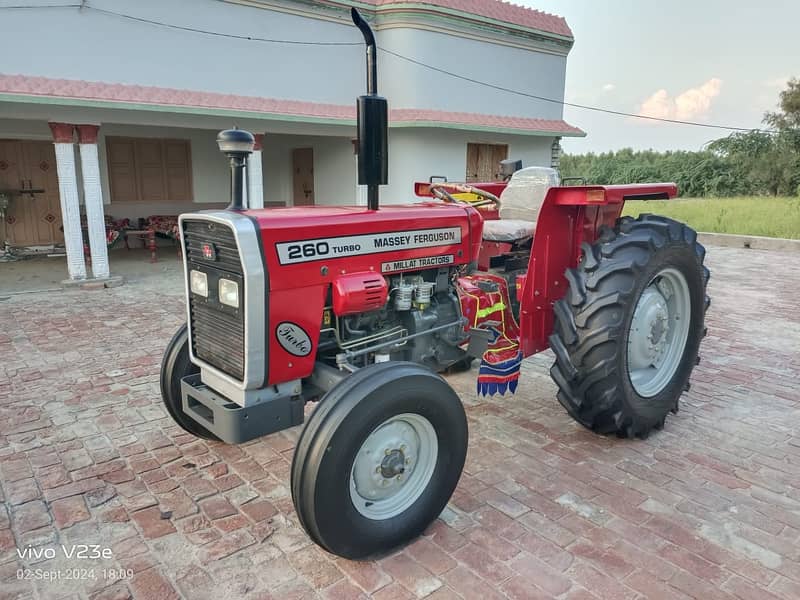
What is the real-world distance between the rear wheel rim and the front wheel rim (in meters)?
1.52

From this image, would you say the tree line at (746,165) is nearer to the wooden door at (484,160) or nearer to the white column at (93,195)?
the wooden door at (484,160)

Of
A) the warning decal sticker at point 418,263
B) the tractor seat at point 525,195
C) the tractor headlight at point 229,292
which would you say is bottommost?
the tractor headlight at point 229,292

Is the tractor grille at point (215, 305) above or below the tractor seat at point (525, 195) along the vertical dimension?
below

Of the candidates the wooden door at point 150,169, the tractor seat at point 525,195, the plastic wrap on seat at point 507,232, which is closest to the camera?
the plastic wrap on seat at point 507,232

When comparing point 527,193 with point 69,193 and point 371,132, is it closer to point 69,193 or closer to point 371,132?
point 371,132

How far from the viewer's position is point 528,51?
1239 centimetres

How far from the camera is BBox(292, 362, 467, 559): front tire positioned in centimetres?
221

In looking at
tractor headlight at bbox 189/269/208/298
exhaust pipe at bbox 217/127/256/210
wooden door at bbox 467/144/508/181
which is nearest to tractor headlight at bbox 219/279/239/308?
tractor headlight at bbox 189/269/208/298

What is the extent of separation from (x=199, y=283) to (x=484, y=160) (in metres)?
10.3

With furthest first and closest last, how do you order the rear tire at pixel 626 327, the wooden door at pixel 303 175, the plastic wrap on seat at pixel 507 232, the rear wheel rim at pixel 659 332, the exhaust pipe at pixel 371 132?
the wooden door at pixel 303 175 → the plastic wrap on seat at pixel 507 232 → the rear wheel rim at pixel 659 332 → the rear tire at pixel 626 327 → the exhaust pipe at pixel 371 132

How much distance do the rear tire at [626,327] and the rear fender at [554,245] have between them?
15 cm

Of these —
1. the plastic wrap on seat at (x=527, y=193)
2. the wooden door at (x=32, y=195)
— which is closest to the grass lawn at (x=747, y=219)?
the plastic wrap on seat at (x=527, y=193)

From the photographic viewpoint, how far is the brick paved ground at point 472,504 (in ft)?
7.58

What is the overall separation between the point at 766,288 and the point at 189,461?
802 cm
